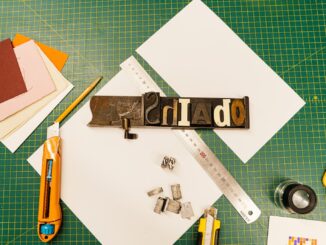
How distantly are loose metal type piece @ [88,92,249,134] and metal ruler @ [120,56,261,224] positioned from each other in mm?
47

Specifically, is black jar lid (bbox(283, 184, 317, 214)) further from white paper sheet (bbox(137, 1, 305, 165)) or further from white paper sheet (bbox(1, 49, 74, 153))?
white paper sheet (bbox(1, 49, 74, 153))

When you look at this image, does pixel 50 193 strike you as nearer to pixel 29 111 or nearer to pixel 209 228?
pixel 29 111

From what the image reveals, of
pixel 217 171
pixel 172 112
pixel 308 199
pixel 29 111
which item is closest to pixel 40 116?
pixel 29 111

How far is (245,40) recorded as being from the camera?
1239 millimetres

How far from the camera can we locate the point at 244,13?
4.13 ft

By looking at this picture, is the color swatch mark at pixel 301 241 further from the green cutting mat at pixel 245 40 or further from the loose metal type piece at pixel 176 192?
the loose metal type piece at pixel 176 192

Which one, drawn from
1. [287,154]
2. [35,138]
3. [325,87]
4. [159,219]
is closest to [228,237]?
[159,219]

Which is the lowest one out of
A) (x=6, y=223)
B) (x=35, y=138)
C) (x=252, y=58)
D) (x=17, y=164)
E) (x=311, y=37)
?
(x=6, y=223)

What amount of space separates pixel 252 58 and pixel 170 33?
1.12 feet

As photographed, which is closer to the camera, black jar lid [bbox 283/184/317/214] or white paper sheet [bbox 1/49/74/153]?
black jar lid [bbox 283/184/317/214]

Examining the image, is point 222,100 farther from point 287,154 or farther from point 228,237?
point 228,237

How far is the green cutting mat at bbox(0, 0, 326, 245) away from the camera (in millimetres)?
1139

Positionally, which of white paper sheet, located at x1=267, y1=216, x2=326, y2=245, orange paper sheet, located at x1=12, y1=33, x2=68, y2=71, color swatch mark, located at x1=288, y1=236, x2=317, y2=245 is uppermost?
orange paper sheet, located at x1=12, y1=33, x2=68, y2=71

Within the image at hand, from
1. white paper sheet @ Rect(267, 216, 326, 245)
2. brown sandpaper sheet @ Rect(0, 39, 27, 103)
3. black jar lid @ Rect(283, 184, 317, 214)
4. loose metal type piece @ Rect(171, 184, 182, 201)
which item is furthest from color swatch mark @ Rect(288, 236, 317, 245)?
brown sandpaper sheet @ Rect(0, 39, 27, 103)
